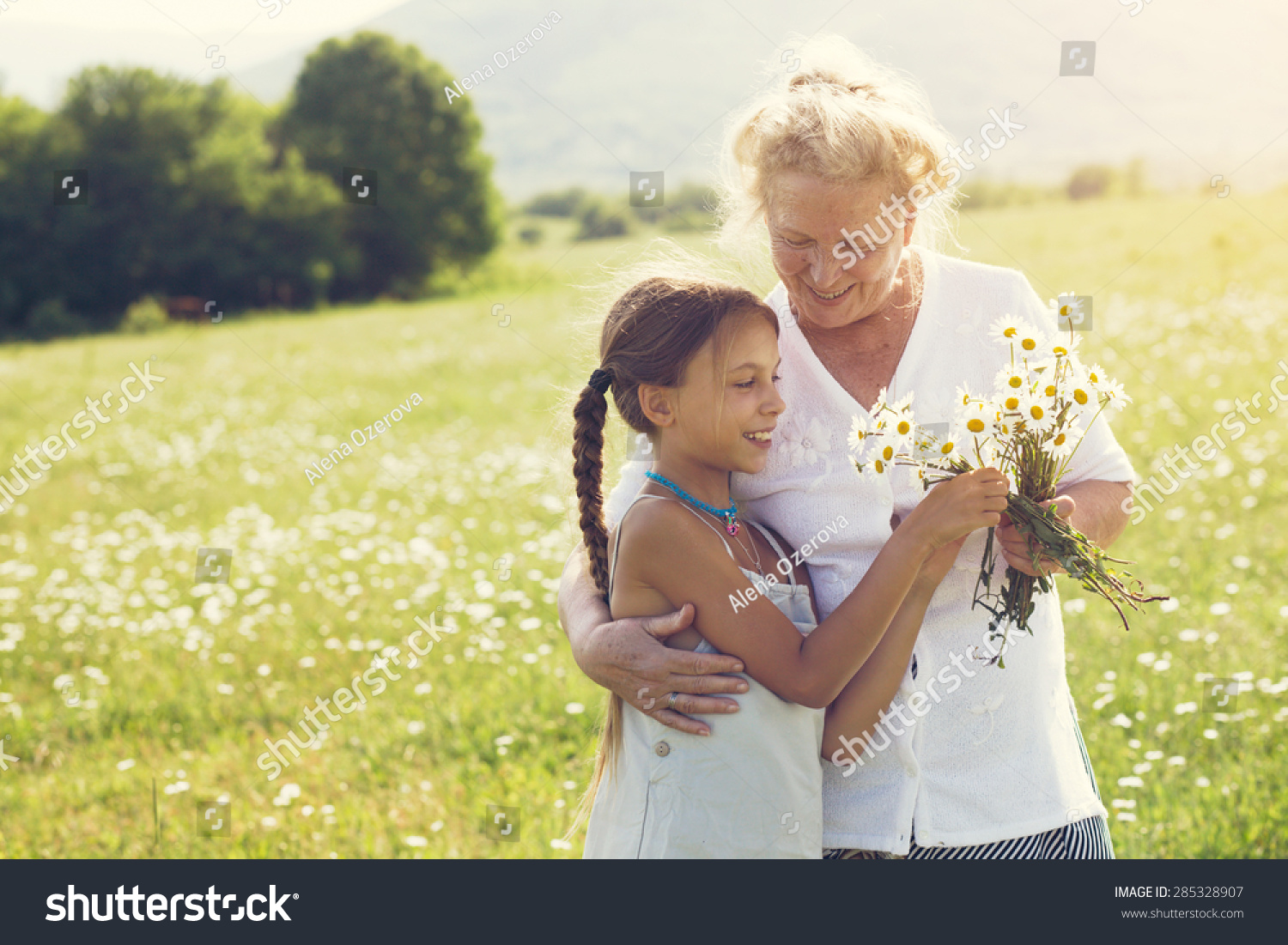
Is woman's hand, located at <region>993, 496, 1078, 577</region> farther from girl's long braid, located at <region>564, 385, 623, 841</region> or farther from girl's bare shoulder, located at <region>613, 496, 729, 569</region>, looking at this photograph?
girl's long braid, located at <region>564, 385, 623, 841</region>

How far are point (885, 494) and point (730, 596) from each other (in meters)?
0.42

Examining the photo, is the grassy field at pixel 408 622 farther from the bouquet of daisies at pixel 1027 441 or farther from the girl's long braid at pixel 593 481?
the bouquet of daisies at pixel 1027 441

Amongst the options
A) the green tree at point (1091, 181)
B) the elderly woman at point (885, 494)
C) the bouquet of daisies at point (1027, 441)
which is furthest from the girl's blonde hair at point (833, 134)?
the green tree at point (1091, 181)

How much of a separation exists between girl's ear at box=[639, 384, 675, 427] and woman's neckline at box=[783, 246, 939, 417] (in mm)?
359

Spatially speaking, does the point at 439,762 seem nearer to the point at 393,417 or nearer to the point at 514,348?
the point at 393,417

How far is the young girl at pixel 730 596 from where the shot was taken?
200 cm

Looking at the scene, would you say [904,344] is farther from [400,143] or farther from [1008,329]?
[400,143]

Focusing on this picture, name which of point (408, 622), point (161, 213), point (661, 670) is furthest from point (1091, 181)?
point (661, 670)

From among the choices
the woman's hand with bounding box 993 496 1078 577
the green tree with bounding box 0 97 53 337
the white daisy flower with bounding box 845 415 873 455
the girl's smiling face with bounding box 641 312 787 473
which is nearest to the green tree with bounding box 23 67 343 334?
the green tree with bounding box 0 97 53 337

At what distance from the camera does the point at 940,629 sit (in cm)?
221

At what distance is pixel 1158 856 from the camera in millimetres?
3348

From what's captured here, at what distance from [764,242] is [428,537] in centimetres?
532
